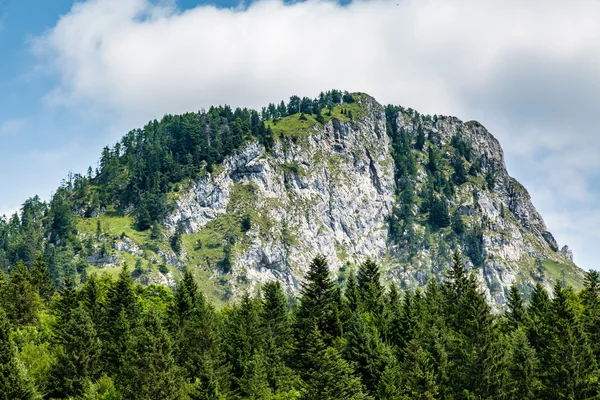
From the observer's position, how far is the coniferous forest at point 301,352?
234 feet

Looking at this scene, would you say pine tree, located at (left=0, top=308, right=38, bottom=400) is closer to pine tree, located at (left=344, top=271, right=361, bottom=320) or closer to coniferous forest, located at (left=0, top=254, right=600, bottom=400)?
coniferous forest, located at (left=0, top=254, right=600, bottom=400)

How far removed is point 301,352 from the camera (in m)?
81.8

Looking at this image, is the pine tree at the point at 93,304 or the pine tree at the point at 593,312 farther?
the pine tree at the point at 93,304

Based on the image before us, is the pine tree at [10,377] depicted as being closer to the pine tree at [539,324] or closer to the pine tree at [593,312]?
the pine tree at [539,324]

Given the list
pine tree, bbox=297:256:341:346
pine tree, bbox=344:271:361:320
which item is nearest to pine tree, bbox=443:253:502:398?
pine tree, bbox=297:256:341:346

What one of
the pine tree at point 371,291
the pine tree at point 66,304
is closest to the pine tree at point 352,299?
the pine tree at point 371,291

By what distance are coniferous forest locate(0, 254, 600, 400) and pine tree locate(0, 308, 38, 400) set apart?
0.37 feet

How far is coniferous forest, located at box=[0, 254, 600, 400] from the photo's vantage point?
71375 millimetres

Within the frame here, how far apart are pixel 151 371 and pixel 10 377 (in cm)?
1564

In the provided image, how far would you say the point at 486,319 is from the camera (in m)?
76.8

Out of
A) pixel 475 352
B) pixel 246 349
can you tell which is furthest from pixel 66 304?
pixel 475 352

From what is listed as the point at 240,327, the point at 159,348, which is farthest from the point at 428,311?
the point at 159,348

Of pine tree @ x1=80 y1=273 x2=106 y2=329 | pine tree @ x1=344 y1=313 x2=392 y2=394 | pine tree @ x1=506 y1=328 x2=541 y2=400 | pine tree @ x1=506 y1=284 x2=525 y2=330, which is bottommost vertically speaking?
pine tree @ x1=506 y1=328 x2=541 y2=400

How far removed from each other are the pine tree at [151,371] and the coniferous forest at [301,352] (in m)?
0.13
